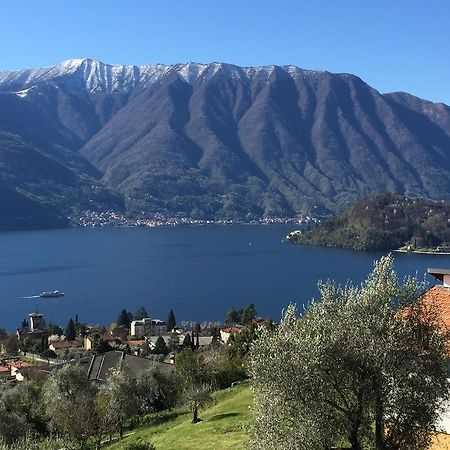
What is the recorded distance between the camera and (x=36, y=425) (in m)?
30.3

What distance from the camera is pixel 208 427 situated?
75.4 ft

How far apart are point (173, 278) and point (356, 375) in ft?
429

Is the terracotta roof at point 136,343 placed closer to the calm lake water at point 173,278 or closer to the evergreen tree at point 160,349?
the evergreen tree at point 160,349

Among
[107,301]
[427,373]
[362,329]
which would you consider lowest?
[107,301]

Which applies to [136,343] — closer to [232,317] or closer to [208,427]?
[232,317]

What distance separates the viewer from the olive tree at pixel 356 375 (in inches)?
421

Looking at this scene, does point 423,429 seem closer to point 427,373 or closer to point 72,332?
point 427,373

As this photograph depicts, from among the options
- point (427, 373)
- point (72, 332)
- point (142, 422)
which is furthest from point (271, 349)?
point (72, 332)

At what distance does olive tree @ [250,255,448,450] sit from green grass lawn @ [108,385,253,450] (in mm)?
6466

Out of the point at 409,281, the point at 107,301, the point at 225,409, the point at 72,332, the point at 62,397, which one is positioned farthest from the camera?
the point at 107,301

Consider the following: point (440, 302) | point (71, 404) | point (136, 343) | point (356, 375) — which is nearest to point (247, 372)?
point (356, 375)

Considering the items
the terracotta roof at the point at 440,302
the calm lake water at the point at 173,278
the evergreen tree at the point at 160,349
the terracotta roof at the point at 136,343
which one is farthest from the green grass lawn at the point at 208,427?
the calm lake water at the point at 173,278

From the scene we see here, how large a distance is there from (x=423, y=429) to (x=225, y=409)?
16.2 metres

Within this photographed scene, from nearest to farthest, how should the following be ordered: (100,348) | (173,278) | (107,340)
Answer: (100,348) < (107,340) < (173,278)
